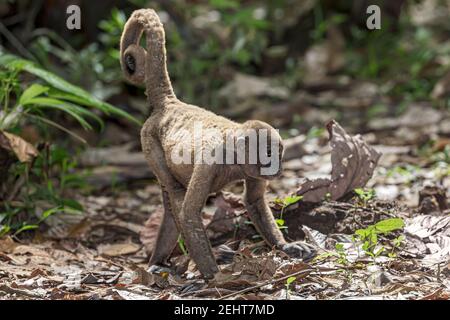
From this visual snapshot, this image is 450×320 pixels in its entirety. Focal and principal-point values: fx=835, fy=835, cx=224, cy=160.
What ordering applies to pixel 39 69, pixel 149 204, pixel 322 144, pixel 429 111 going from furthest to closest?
pixel 429 111, pixel 322 144, pixel 149 204, pixel 39 69

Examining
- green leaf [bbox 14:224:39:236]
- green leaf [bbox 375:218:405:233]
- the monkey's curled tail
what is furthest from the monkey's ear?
green leaf [bbox 375:218:405:233]

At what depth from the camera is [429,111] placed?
7.48 meters

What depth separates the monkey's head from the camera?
11.7ft

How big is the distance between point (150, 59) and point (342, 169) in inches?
47.7

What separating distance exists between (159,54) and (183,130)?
49 cm

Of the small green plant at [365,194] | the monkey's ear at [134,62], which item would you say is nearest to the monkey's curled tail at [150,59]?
the monkey's ear at [134,62]

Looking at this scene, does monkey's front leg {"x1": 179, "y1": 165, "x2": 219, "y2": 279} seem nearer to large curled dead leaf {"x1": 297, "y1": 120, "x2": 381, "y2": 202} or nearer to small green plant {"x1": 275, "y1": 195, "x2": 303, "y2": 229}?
small green plant {"x1": 275, "y1": 195, "x2": 303, "y2": 229}

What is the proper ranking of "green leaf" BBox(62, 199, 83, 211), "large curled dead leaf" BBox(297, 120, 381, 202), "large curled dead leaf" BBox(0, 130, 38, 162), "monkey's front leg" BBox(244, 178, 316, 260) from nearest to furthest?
"monkey's front leg" BBox(244, 178, 316, 260), "large curled dead leaf" BBox(297, 120, 381, 202), "large curled dead leaf" BBox(0, 130, 38, 162), "green leaf" BBox(62, 199, 83, 211)

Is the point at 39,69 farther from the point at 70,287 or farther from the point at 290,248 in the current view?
the point at 290,248

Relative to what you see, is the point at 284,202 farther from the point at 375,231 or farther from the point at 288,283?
the point at 288,283

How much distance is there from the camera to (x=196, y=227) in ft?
12.2

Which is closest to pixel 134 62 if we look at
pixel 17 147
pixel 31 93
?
pixel 31 93

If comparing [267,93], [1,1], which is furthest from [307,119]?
[1,1]

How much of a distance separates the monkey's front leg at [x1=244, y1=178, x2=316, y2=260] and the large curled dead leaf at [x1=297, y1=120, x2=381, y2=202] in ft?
1.63
